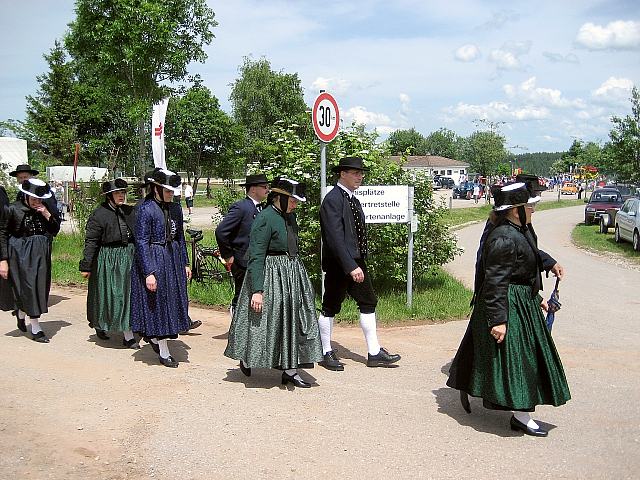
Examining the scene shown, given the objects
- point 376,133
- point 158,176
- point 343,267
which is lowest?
point 343,267

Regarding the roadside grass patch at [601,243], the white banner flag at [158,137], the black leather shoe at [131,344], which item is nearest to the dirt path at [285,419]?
the black leather shoe at [131,344]

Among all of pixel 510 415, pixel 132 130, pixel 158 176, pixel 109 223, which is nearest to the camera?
pixel 510 415

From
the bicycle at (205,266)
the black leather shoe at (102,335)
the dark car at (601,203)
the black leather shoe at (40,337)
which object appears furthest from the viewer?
the dark car at (601,203)

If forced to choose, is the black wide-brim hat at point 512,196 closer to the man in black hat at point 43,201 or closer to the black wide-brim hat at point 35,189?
the black wide-brim hat at point 35,189

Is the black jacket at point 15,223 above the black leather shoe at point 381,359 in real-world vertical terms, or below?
above

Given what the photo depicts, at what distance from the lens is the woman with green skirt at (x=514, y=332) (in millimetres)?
4902

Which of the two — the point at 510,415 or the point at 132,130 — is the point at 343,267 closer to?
the point at 510,415

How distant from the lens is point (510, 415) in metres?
5.48

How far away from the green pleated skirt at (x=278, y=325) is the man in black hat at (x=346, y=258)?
1.87 ft

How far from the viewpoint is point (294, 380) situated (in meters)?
6.20

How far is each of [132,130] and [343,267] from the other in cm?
4643

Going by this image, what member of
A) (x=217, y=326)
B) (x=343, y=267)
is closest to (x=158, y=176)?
(x=343, y=267)

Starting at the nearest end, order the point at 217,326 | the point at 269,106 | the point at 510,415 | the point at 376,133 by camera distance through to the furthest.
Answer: the point at 510,415
the point at 217,326
the point at 376,133
the point at 269,106

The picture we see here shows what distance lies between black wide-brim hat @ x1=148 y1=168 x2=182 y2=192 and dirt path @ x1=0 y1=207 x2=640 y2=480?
1.80 metres
